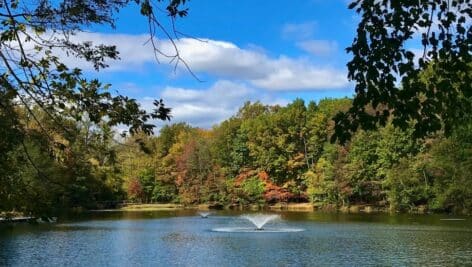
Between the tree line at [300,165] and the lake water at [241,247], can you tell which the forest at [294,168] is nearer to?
the tree line at [300,165]

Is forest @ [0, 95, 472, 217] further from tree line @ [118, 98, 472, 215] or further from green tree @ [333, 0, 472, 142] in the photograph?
green tree @ [333, 0, 472, 142]

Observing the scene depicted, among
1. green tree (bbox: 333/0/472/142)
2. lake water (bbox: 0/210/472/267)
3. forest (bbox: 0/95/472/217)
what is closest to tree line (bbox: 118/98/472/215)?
forest (bbox: 0/95/472/217)

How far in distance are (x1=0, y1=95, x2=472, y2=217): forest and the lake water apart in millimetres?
6401

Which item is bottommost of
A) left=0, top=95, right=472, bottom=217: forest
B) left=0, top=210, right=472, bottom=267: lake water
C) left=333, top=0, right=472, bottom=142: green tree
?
left=0, top=210, right=472, bottom=267: lake water

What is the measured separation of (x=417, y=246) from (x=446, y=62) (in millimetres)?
20200

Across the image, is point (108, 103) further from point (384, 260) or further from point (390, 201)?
point (390, 201)

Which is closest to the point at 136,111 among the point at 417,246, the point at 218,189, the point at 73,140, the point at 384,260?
the point at 73,140

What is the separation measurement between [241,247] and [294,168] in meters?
42.7

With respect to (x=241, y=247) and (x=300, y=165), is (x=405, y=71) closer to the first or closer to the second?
(x=241, y=247)

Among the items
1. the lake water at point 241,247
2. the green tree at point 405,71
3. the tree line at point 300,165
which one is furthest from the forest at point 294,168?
the green tree at point 405,71

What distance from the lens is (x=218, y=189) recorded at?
67625 millimetres

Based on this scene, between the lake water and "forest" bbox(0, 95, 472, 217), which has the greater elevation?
"forest" bbox(0, 95, 472, 217)

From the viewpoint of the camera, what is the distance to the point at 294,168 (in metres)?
65.1

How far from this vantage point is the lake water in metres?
19.0
